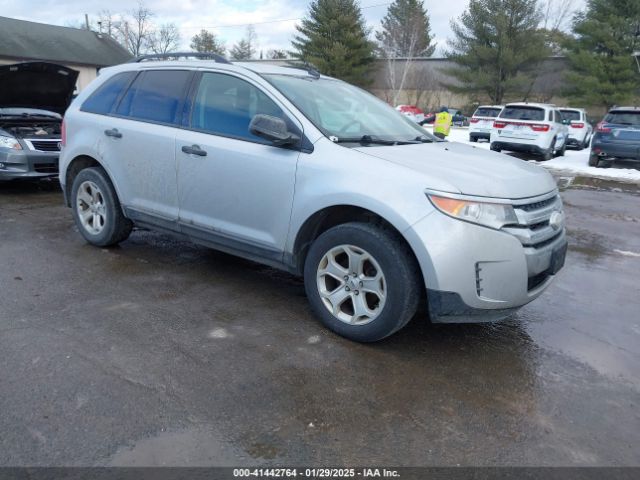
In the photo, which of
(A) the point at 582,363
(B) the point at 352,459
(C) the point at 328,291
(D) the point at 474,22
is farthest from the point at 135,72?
(D) the point at 474,22

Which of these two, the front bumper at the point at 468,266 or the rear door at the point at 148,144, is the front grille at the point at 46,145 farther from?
the front bumper at the point at 468,266

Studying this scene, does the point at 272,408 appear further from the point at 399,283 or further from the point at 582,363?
the point at 582,363

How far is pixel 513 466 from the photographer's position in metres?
2.42

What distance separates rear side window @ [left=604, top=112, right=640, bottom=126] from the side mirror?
13705 mm

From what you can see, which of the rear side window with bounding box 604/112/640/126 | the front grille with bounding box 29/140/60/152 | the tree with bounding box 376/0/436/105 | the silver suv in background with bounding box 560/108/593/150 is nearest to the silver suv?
the front grille with bounding box 29/140/60/152

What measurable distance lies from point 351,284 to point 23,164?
6.21m

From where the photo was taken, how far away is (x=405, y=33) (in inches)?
1817

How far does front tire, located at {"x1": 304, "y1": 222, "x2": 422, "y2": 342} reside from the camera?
→ 3.22m

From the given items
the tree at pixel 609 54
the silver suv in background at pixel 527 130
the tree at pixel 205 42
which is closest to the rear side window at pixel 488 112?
the silver suv in background at pixel 527 130

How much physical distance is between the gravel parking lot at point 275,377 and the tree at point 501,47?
1384 inches

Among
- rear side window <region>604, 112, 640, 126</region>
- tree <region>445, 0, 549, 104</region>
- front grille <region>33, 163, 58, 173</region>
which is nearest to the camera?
front grille <region>33, 163, 58, 173</region>

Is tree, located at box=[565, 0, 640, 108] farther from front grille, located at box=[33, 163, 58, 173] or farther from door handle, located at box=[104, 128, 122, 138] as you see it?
door handle, located at box=[104, 128, 122, 138]

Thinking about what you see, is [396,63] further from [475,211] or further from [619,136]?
[475,211]

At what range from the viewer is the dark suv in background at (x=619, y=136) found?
13.9m
